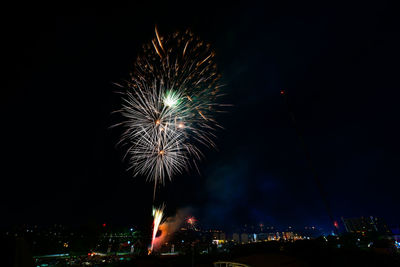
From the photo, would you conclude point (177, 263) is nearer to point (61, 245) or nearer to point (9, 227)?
point (61, 245)

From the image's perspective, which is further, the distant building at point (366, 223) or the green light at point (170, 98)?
the distant building at point (366, 223)

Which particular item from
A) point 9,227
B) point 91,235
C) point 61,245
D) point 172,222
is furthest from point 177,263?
point 9,227

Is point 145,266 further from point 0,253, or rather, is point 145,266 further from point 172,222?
point 172,222

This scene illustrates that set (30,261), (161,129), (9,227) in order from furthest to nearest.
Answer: (9,227) → (161,129) → (30,261)

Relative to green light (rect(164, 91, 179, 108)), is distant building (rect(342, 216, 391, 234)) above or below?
below

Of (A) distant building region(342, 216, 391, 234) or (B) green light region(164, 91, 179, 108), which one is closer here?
(B) green light region(164, 91, 179, 108)

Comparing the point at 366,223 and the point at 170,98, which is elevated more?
the point at 170,98

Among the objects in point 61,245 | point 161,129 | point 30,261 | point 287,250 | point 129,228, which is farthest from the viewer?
point 129,228

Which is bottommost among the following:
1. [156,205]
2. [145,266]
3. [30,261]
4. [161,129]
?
[145,266]

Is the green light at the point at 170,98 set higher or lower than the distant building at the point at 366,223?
higher

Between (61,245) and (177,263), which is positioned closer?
(177,263)

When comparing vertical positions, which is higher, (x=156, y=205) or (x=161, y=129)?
(x=161, y=129)
